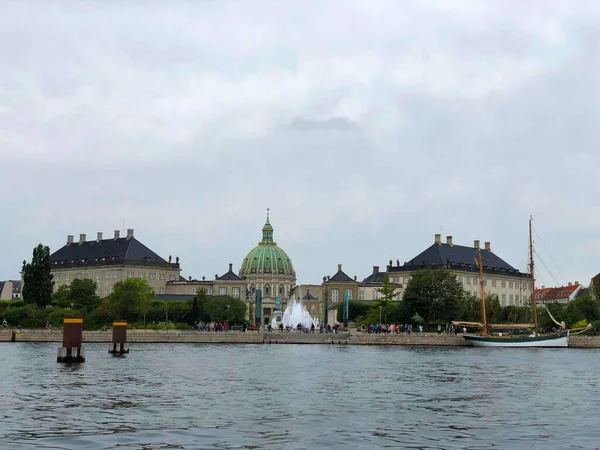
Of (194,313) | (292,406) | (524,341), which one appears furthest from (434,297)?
(292,406)

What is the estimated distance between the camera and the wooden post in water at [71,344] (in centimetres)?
6538

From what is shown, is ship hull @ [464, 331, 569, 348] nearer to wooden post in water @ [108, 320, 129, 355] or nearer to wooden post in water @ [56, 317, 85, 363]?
wooden post in water @ [108, 320, 129, 355]

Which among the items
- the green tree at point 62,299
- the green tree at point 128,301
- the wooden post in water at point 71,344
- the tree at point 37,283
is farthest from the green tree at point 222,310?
the wooden post in water at point 71,344

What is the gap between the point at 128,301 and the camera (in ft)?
493

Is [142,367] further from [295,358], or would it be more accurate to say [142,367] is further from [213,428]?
[213,428]

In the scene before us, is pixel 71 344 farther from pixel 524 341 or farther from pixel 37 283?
pixel 37 283

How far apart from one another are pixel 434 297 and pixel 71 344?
7923 centimetres

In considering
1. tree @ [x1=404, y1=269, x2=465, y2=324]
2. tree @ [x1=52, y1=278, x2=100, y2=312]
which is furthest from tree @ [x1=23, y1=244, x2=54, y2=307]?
tree @ [x1=404, y1=269, x2=465, y2=324]

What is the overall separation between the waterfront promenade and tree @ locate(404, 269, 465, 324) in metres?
20.5

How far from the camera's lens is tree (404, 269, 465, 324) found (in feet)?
447

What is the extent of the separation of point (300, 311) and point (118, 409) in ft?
517

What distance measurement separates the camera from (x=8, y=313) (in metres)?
142

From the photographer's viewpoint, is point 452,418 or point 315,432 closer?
point 315,432

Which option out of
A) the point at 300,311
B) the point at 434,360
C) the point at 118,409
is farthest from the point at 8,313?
the point at 118,409
